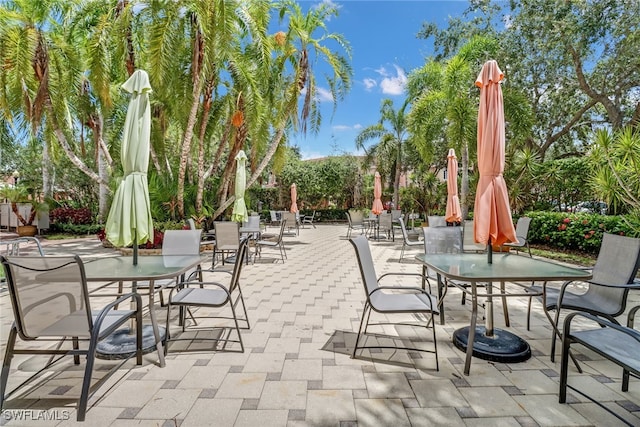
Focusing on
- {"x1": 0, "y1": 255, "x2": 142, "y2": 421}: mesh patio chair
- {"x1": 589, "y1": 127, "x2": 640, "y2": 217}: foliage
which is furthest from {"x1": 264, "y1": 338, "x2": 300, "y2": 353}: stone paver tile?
{"x1": 589, "y1": 127, "x2": 640, "y2": 217}: foliage

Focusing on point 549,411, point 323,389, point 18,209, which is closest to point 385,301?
point 323,389

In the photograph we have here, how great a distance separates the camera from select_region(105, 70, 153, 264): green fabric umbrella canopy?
10.6 feet

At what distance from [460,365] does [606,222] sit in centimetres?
694

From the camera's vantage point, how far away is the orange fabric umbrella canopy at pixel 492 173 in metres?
3.13

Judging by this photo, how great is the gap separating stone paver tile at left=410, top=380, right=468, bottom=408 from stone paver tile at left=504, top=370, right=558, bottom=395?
1.67 feet

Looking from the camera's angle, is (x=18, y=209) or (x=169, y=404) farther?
(x=18, y=209)

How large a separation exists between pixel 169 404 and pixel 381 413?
1435 millimetres

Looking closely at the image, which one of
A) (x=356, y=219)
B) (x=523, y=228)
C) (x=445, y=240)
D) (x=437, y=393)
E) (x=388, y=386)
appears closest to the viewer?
(x=437, y=393)

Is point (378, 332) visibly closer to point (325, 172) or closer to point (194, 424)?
point (194, 424)

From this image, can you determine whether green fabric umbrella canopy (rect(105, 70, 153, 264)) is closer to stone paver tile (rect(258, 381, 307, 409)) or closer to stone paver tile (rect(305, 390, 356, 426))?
stone paver tile (rect(258, 381, 307, 409))

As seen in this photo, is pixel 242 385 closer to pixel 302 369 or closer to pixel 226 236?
pixel 302 369

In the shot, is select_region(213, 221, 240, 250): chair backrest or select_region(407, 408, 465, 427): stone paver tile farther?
select_region(213, 221, 240, 250): chair backrest

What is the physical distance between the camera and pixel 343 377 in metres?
2.65

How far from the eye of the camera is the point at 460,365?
2826mm
